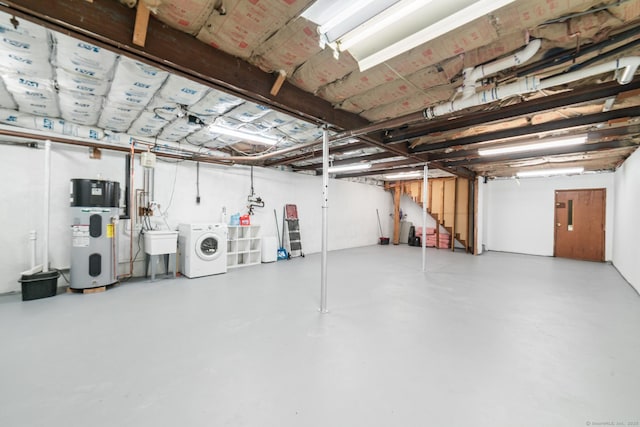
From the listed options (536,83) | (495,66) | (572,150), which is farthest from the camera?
(572,150)

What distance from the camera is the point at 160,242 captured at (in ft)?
13.8

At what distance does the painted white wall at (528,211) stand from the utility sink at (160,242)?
9.17 metres

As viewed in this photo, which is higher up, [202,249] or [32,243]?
[32,243]

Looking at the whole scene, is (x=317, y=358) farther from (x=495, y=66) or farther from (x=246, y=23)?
(x=495, y=66)

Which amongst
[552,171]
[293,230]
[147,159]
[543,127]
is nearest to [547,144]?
[543,127]

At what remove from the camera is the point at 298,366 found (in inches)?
78.6

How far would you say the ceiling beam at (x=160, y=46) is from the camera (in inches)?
57.2

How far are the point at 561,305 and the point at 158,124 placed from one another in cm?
639

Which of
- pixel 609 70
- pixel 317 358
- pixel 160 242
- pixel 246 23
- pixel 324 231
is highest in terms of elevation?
pixel 246 23

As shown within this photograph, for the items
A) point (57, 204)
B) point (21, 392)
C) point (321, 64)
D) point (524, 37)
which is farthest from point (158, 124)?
point (524, 37)

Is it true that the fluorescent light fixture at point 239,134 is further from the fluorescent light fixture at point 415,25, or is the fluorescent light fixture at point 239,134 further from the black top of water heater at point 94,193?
the fluorescent light fixture at point 415,25

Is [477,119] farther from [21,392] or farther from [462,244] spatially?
[462,244]

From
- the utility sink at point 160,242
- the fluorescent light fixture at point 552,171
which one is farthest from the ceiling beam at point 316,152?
the fluorescent light fixture at point 552,171

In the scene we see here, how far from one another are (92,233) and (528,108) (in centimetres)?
586
